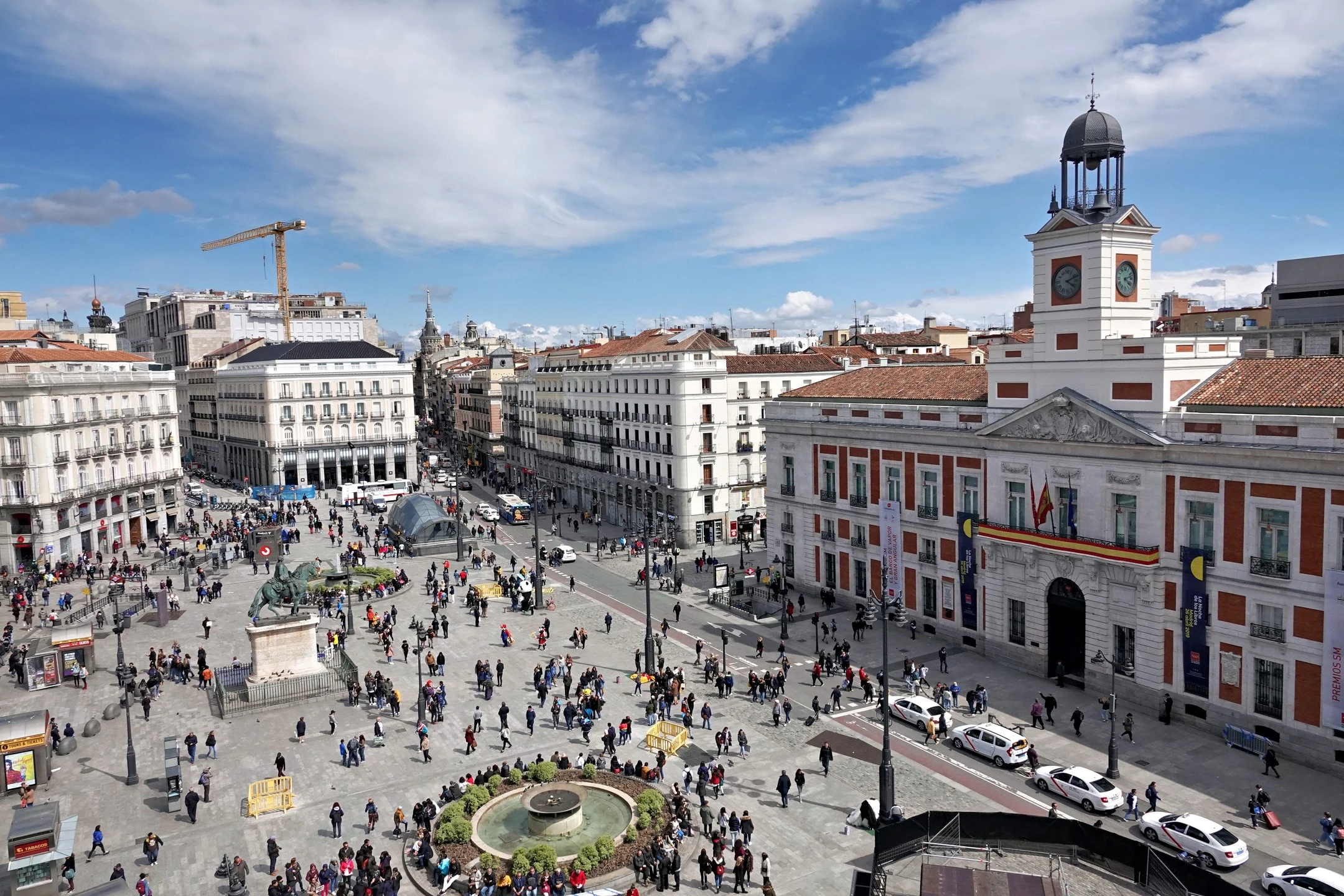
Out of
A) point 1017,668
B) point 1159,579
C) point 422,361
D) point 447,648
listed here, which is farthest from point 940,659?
point 422,361

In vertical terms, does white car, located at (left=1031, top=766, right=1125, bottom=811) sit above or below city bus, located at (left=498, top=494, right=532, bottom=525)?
below

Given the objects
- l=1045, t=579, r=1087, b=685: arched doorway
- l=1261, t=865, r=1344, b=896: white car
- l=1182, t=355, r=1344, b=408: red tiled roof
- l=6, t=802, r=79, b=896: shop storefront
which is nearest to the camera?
l=1261, t=865, r=1344, b=896: white car

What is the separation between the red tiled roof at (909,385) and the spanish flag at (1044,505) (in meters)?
5.31

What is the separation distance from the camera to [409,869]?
972 inches

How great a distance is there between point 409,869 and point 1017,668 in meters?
25.9

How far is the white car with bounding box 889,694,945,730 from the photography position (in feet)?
109

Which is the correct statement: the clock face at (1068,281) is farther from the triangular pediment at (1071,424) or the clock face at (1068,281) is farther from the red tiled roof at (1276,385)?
the red tiled roof at (1276,385)

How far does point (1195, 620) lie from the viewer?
3259 cm

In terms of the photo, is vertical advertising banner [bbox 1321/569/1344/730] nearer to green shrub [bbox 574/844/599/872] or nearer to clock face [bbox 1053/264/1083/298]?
clock face [bbox 1053/264/1083/298]

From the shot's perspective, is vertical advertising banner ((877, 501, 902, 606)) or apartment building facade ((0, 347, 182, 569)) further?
apartment building facade ((0, 347, 182, 569))

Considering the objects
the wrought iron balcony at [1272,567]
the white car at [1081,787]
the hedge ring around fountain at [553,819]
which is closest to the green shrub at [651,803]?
the hedge ring around fountain at [553,819]

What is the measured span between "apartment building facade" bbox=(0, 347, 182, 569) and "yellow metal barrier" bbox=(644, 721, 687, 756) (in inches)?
1880

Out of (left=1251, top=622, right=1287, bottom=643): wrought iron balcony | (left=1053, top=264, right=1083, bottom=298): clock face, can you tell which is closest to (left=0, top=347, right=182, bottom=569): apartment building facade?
(left=1053, top=264, right=1083, bottom=298): clock face

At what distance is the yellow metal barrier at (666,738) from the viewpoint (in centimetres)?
3158
